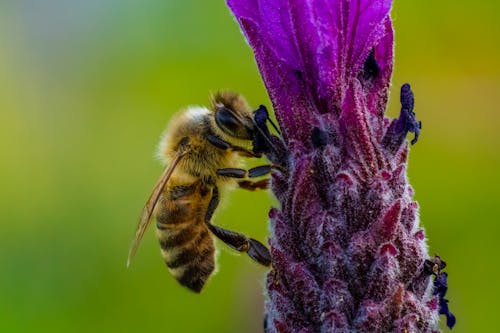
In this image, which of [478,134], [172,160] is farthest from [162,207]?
[478,134]


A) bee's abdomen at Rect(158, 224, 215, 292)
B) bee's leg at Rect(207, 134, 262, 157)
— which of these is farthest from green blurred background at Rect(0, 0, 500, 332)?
bee's leg at Rect(207, 134, 262, 157)

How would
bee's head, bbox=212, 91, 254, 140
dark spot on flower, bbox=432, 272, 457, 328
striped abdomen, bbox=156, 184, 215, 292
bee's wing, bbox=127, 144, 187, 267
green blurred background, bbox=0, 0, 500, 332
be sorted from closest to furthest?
dark spot on flower, bbox=432, 272, 457, 328 → bee's head, bbox=212, 91, 254, 140 → bee's wing, bbox=127, 144, 187, 267 → striped abdomen, bbox=156, 184, 215, 292 → green blurred background, bbox=0, 0, 500, 332

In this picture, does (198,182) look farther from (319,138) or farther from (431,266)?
(431,266)

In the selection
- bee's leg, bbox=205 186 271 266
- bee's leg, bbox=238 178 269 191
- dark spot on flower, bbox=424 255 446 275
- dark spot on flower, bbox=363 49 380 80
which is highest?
dark spot on flower, bbox=363 49 380 80

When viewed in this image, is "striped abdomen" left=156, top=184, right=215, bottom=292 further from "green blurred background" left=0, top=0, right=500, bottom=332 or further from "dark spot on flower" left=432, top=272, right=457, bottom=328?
"green blurred background" left=0, top=0, right=500, bottom=332

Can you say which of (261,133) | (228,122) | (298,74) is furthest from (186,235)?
(298,74)

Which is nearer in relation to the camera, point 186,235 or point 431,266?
point 431,266

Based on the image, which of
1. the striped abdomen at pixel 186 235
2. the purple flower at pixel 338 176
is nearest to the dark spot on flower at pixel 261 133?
the purple flower at pixel 338 176

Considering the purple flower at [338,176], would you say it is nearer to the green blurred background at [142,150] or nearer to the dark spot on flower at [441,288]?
the dark spot on flower at [441,288]
